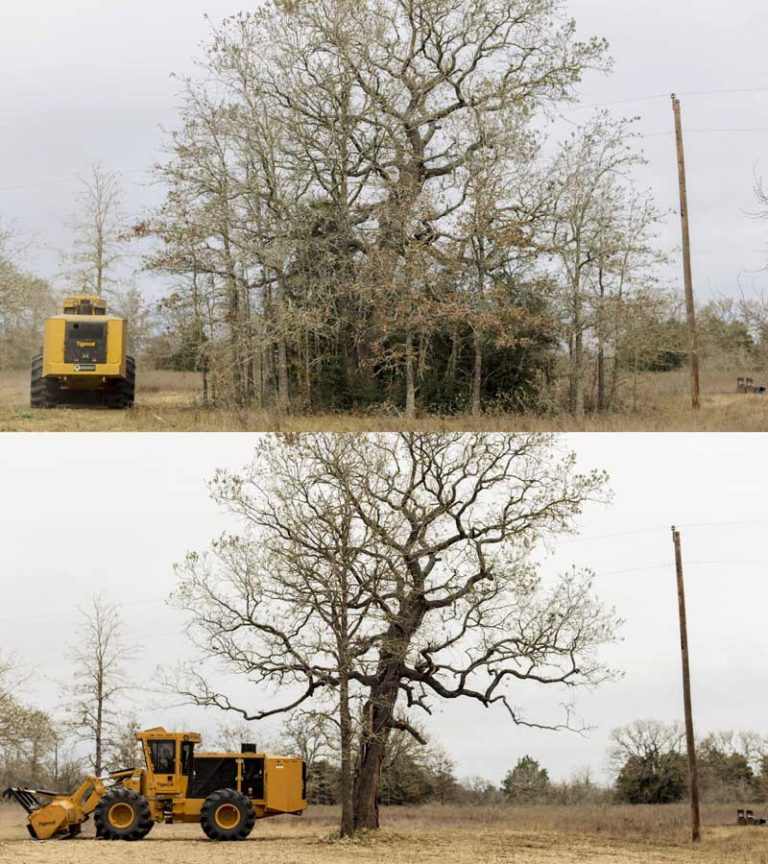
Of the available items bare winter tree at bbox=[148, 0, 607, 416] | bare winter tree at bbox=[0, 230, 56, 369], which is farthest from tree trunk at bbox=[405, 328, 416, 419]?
bare winter tree at bbox=[0, 230, 56, 369]

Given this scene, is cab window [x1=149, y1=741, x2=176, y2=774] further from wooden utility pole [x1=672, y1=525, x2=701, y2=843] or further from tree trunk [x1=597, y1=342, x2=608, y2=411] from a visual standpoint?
tree trunk [x1=597, y1=342, x2=608, y2=411]

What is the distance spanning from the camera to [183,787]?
26.2 metres

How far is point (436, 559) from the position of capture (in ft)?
93.5

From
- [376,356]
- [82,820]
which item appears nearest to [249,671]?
[82,820]

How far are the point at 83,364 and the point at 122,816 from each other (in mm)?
12271

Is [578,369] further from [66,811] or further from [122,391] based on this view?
[66,811]

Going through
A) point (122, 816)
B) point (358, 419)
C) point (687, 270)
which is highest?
point (687, 270)

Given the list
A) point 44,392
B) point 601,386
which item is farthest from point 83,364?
point 601,386

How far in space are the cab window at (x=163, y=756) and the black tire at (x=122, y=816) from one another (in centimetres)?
100

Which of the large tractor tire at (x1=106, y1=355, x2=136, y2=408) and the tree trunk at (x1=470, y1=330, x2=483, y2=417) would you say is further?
the tree trunk at (x1=470, y1=330, x2=483, y2=417)

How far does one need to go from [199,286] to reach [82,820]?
53.0 ft

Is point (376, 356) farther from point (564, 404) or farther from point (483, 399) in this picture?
point (564, 404)

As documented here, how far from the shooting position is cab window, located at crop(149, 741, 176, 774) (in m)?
26.2

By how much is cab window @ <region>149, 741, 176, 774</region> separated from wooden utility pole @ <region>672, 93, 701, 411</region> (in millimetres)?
16162
